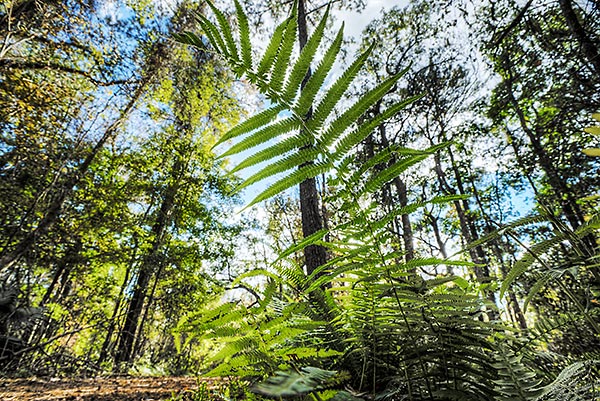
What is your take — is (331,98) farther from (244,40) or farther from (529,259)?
(529,259)

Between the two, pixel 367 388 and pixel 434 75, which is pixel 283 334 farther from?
pixel 434 75

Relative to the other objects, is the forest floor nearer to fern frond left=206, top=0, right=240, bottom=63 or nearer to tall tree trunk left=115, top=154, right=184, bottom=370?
tall tree trunk left=115, top=154, right=184, bottom=370

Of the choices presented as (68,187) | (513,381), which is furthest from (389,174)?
(68,187)

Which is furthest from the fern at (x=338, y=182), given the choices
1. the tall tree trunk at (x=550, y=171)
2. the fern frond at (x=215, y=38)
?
the tall tree trunk at (x=550, y=171)

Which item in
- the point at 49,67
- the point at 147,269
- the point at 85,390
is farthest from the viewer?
the point at 147,269

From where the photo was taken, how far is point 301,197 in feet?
15.5

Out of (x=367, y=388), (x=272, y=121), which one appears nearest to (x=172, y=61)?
(x=272, y=121)

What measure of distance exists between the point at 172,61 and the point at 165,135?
2.33m

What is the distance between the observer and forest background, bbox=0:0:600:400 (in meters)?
0.69

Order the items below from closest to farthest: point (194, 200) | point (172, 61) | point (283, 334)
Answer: point (283, 334) < point (172, 61) < point (194, 200)

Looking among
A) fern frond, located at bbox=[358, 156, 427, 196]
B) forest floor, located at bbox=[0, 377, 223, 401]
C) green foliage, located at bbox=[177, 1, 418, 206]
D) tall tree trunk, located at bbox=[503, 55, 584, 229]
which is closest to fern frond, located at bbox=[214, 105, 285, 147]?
green foliage, located at bbox=[177, 1, 418, 206]

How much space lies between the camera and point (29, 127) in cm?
485

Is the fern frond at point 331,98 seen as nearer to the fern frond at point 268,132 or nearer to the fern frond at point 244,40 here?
the fern frond at point 268,132

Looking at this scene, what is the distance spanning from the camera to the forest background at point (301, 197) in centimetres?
69
